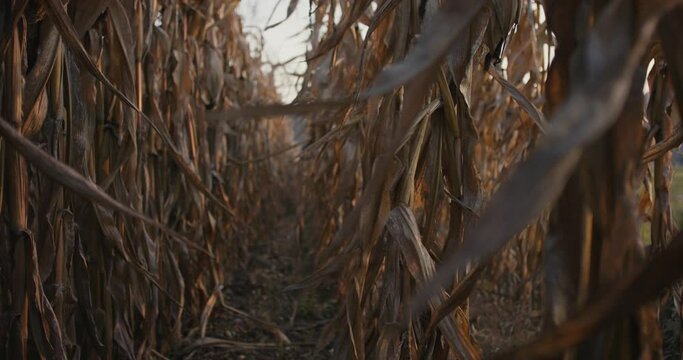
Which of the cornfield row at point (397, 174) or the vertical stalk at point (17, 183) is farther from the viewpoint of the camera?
the vertical stalk at point (17, 183)

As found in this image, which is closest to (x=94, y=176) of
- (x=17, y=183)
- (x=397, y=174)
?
(x=17, y=183)

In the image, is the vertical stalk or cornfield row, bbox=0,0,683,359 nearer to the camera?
cornfield row, bbox=0,0,683,359

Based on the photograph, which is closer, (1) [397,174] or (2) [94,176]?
(1) [397,174]

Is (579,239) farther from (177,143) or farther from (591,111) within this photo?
(177,143)

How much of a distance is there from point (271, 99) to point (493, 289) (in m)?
2.07

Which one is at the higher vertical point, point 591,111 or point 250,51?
point 250,51

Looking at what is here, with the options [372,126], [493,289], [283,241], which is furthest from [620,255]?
[283,241]

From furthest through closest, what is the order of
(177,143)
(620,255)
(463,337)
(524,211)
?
(177,143)
(463,337)
(620,255)
(524,211)

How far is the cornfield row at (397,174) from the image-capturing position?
305 mm

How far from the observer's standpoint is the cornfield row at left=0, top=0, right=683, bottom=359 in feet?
1.00

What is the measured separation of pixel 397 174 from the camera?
75cm

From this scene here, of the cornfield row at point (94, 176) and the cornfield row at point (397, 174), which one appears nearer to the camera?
the cornfield row at point (397, 174)

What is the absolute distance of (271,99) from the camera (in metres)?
3.65

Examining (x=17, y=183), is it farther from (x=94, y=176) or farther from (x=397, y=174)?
(x=397, y=174)
